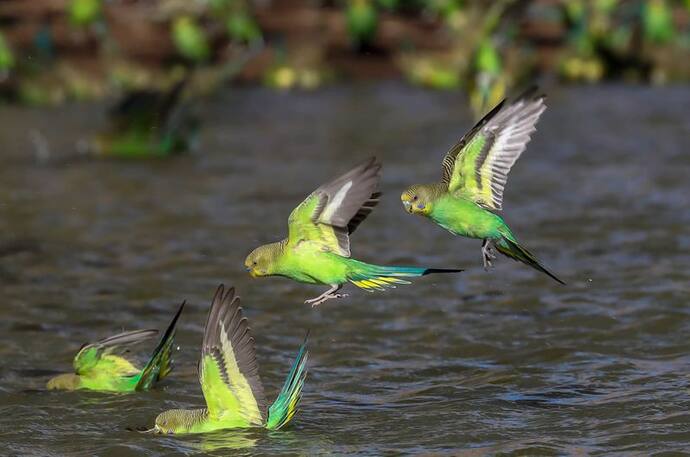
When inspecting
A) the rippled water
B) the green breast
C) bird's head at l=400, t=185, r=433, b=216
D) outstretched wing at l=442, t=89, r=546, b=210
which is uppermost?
outstretched wing at l=442, t=89, r=546, b=210

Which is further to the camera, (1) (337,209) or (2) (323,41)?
(2) (323,41)

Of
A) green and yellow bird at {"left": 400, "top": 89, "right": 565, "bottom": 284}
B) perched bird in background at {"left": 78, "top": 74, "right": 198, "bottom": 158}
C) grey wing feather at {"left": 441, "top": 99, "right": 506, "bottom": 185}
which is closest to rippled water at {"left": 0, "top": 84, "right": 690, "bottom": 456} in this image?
perched bird in background at {"left": 78, "top": 74, "right": 198, "bottom": 158}

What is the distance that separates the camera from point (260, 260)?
5.28m

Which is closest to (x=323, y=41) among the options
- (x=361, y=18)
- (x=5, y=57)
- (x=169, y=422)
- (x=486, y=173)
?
(x=361, y=18)

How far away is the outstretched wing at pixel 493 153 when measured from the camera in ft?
18.1

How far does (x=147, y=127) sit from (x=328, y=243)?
22.4 feet

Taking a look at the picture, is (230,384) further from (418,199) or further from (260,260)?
(418,199)

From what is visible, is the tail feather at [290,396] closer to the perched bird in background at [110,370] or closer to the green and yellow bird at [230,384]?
the green and yellow bird at [230,384]

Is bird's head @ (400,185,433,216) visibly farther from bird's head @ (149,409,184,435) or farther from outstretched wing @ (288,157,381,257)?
bird's head @ (149,409,184,435)

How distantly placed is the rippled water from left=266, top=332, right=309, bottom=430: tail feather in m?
0.06

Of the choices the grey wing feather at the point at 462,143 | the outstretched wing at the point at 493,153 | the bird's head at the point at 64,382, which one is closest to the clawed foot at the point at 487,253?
the outstretched wing at the point at 493,153

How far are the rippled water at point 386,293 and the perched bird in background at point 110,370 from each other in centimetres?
8

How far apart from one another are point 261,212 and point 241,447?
4.74m

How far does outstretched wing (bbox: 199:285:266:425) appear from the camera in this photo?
5.00m
